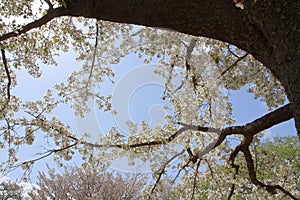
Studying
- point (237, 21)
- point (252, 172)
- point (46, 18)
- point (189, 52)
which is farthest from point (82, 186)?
point (237, 21)

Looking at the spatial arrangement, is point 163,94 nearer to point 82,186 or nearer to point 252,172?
point 252,172

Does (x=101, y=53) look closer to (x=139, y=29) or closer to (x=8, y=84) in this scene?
(x=139, y=29)

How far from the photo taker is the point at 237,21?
1.43 metres

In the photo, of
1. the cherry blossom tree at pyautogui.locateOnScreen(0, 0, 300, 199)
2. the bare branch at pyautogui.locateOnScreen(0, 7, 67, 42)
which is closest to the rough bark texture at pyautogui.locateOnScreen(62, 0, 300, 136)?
A: the bare branch at pyautogui.locateOnScreen(0, 7, 67, 42)

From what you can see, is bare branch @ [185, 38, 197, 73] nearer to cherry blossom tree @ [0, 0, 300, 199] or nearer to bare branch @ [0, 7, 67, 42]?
cherry blossom tree @ [0, 0, 300, 199]

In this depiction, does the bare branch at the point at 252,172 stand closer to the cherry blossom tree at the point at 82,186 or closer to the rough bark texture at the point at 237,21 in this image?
the rough bark texture at the point at 237,21

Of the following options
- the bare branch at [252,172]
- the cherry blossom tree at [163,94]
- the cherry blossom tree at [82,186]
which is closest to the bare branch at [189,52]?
the cherry blossom tree at [163,94]

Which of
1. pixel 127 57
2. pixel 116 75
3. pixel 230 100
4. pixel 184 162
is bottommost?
pixel 184 162

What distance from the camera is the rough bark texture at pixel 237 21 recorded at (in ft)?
3.55

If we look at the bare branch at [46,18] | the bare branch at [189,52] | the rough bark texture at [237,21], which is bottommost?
the rough bark texture at [237,21]

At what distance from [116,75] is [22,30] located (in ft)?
4.51

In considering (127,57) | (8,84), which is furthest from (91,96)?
(8,84)

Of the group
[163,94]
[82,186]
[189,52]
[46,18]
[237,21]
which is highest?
[82,186]

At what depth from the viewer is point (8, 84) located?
279 centimetres
